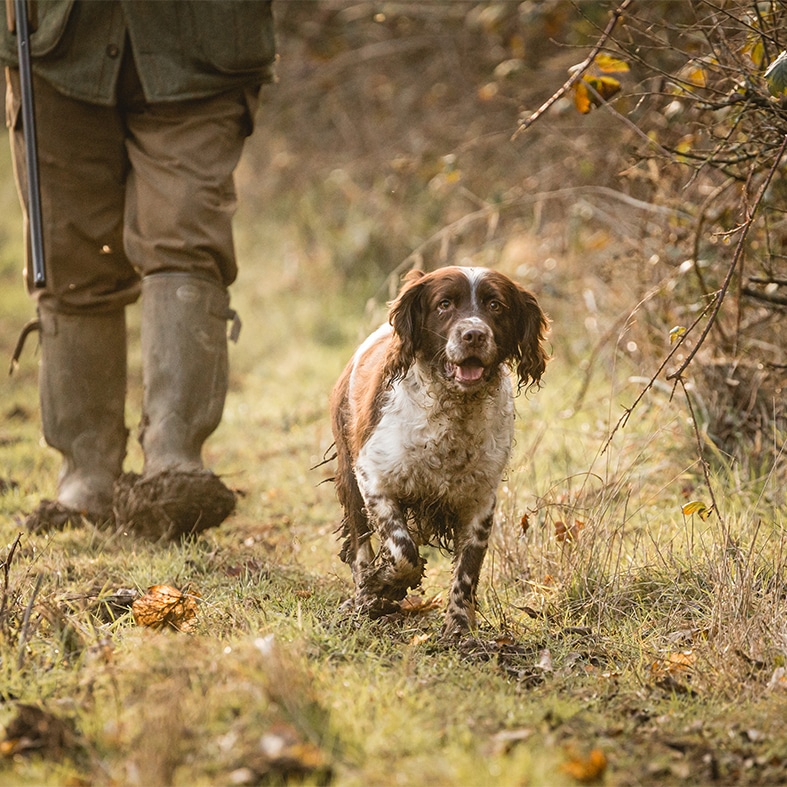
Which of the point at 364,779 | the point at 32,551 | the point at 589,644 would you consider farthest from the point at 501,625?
the point at 32,551

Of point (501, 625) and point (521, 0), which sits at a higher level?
point (521, 0)

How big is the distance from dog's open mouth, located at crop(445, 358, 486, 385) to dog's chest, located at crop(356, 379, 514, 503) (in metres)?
0.09

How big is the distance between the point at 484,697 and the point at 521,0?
18.8 ft

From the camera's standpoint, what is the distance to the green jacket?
3.85 meters

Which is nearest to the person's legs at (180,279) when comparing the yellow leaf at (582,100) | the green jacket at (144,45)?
the green jacket at (144,45)

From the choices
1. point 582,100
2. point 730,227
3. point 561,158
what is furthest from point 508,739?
point 561,158

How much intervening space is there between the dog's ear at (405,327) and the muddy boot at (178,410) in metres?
0.86

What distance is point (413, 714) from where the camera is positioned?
2361mm

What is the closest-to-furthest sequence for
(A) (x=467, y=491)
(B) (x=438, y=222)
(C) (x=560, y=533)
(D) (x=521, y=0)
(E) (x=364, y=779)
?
(E) (x=364, y=779) < (A) (x=467, y=491) < (C) (x=560, y=533) < (D) (x=521, y=0) < (B) (x=438, y=222)

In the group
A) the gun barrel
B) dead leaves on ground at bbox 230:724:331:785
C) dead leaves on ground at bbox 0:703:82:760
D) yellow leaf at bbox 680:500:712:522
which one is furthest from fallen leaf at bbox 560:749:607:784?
the gun barrel

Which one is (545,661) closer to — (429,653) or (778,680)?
(429,653)

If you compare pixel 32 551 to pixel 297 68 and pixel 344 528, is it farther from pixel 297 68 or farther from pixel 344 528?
pixel 297 68

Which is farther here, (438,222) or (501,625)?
(438,222)

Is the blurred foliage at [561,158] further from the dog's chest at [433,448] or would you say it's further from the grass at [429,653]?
the dog's chest at [433,448]
